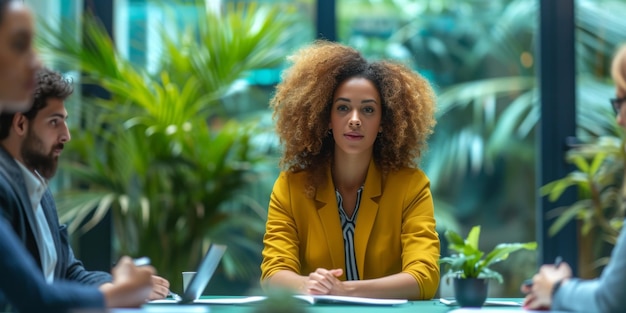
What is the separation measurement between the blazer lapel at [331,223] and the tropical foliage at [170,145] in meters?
1.48

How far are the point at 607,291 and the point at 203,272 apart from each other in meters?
1.01

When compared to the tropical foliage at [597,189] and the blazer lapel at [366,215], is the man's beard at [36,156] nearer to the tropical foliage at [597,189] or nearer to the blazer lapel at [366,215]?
the blazer lapel at [366,215]

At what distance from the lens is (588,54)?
16.7 feet

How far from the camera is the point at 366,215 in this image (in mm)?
3096

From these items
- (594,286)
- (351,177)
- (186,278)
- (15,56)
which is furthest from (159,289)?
(594,286)

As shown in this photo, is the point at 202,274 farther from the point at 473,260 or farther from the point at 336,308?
the point at 473,260

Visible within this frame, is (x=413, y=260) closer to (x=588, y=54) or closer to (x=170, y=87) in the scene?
(x=170, y=87)

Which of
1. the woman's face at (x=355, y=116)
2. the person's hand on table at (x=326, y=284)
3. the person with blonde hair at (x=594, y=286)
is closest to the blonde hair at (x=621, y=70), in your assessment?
the person with blonde hair at (x=594, y=286)

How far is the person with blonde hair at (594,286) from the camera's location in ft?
6.38

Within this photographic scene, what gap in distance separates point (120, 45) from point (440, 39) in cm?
174

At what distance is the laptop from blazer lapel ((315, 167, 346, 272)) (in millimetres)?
636

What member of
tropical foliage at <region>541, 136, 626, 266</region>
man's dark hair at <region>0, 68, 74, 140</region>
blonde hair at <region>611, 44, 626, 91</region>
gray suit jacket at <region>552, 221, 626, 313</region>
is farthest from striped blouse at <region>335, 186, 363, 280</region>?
tropical foliage at <region>541, 136, 626, 266</region>

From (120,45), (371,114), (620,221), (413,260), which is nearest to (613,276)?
(413,260)

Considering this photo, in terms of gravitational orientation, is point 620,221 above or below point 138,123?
below
